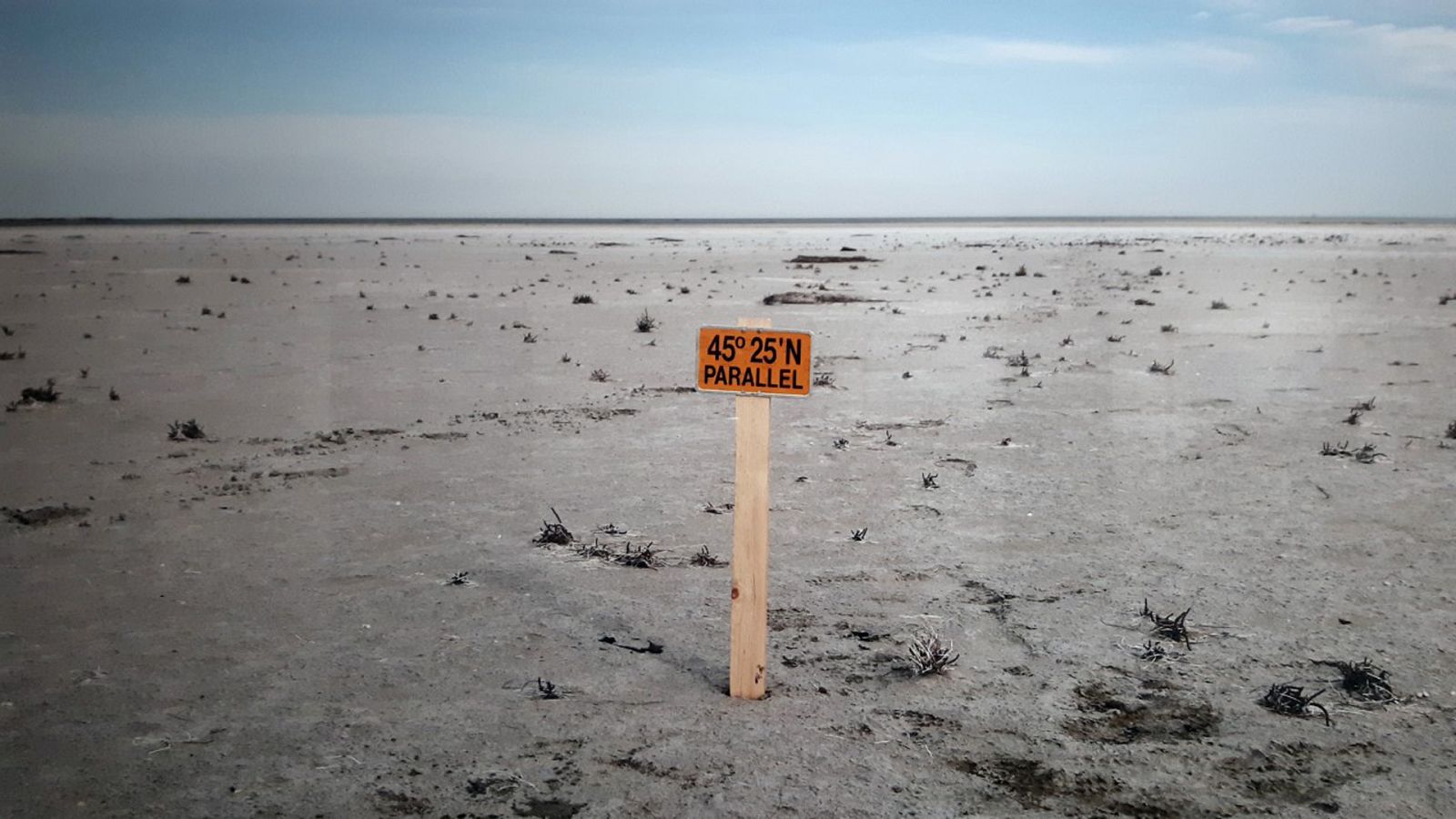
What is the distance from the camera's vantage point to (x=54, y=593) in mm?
6207

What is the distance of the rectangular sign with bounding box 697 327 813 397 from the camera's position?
14.4 ft

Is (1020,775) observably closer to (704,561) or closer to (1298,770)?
(1298,770)

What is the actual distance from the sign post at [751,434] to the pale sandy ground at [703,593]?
12.0 inches

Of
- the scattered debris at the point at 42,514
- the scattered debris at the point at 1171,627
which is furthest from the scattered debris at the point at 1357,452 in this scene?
the scattered debris at the point at 42,514

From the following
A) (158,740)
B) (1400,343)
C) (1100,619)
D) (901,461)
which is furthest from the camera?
(1400,343)

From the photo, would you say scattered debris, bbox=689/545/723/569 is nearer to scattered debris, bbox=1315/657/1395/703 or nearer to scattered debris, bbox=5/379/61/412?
scattered debris, bbox=1315/657/1395/703

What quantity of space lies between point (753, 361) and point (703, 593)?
7.63 feet

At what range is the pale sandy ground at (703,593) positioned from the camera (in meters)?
4.21

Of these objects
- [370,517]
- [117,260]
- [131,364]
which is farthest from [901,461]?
[117,260]

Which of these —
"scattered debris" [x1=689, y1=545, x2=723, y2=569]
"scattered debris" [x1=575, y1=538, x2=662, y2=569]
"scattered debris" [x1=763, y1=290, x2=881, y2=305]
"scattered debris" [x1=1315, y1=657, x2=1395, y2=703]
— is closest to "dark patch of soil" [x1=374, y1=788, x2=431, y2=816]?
"scattered debris" [x1=575, y1=538, x2=662, y2=569]

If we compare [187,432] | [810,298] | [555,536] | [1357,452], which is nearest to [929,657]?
[555,536]

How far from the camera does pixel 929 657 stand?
5105 millimetres

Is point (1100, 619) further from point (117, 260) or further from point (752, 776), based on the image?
point (117, 260)

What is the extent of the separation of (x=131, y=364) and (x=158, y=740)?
13414mm
